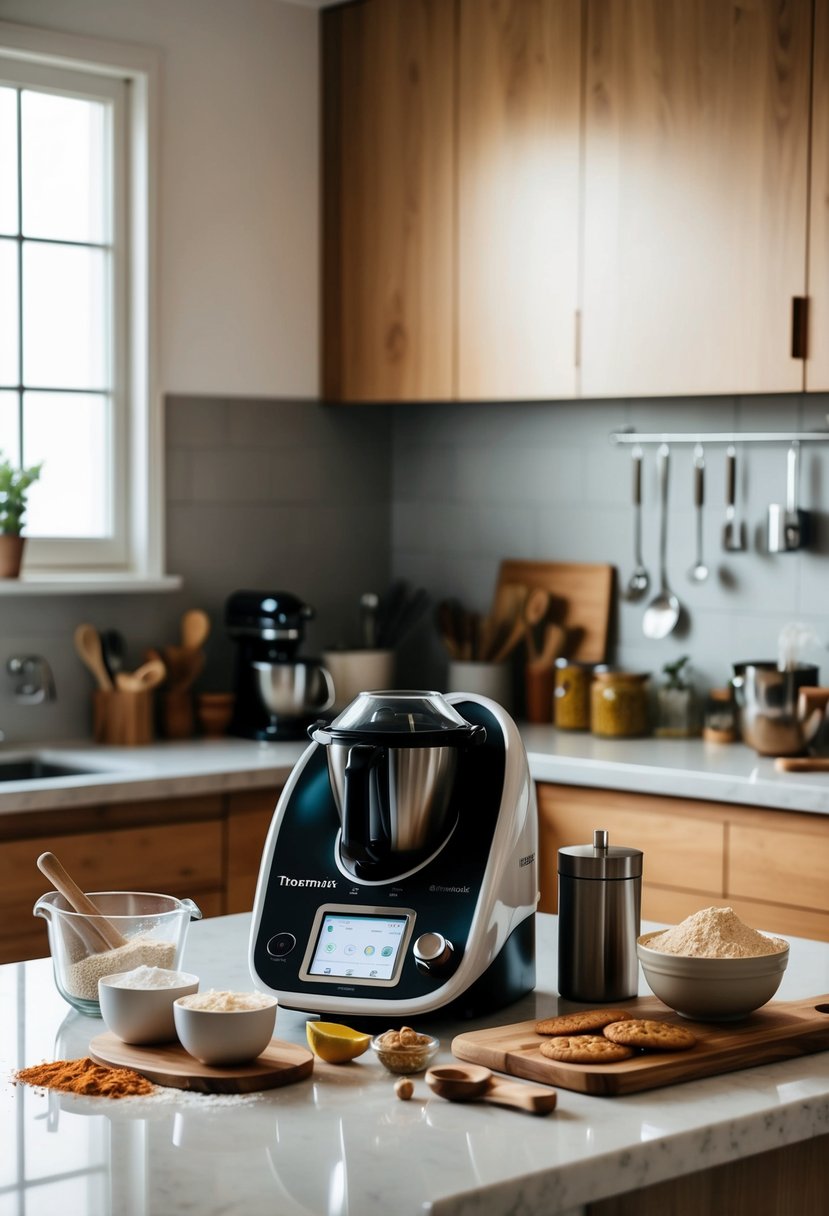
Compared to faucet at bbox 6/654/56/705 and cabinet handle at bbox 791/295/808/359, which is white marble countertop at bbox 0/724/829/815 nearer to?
faucet at bbox 6/654/56/705

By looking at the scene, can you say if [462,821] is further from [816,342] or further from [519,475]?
[519,475]

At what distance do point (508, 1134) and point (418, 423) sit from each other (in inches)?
129

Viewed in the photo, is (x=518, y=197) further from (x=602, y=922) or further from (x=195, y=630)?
(x=602, y=922)

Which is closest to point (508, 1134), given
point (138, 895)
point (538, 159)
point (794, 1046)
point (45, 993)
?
point (794, 1046)

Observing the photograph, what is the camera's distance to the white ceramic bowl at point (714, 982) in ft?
5.06

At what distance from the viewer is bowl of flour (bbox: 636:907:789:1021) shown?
154 cm

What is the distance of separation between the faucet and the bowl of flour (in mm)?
2326

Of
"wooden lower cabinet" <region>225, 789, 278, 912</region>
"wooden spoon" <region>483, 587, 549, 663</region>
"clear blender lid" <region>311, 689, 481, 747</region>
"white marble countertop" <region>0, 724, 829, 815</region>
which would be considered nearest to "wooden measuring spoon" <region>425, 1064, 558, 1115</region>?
"clear blender lid" <region>311, 689, 481, 747</region>

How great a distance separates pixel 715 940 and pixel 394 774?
36 cm

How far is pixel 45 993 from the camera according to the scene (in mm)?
1766

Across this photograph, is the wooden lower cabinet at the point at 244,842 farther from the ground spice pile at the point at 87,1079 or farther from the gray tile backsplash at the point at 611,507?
the ground spice pile at the point at 87,1079

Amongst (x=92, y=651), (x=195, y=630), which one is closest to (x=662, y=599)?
(x=195, y=630)

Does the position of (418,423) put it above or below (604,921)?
above

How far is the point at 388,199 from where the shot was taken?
4055mm
